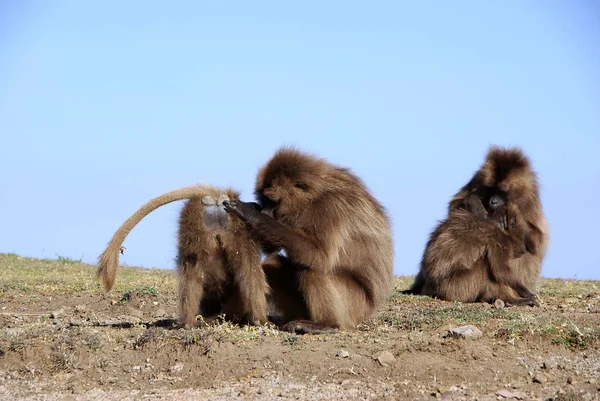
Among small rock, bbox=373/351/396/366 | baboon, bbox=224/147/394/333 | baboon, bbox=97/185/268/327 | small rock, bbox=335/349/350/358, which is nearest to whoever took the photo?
small rock, bbox=373/351/396/366

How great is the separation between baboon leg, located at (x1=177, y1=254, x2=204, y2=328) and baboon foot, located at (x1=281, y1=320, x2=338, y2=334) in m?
0.90

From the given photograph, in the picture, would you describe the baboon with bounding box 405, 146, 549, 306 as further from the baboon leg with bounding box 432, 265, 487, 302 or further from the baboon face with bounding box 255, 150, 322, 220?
the baboon face with bounding box 255, 150, 322, 220

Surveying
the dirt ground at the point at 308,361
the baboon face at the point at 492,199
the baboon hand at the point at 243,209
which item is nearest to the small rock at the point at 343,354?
the dirt ground at the point at 308,361

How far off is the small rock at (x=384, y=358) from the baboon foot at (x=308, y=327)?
3.60 feet

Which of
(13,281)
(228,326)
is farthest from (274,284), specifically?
(13,281)

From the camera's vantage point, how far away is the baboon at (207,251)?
313 inches

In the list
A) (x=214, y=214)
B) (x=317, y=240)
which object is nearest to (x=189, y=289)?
(x=214, y=214)

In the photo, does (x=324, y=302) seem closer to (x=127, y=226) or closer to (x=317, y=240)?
(x=317, y=240)

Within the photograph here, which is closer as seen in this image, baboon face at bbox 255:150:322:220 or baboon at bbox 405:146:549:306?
baboon face at bbox 255:150:322:220

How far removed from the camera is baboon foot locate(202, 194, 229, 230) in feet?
26.2

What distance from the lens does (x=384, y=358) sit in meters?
7.09

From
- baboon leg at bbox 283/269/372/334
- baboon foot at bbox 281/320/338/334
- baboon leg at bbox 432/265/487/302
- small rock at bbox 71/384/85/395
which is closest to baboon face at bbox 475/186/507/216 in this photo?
baboon leg at bbox 432/265/487/302

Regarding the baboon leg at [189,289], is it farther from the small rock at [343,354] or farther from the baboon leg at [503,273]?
the baboon leg at [503,273]

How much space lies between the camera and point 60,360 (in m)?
7.38
